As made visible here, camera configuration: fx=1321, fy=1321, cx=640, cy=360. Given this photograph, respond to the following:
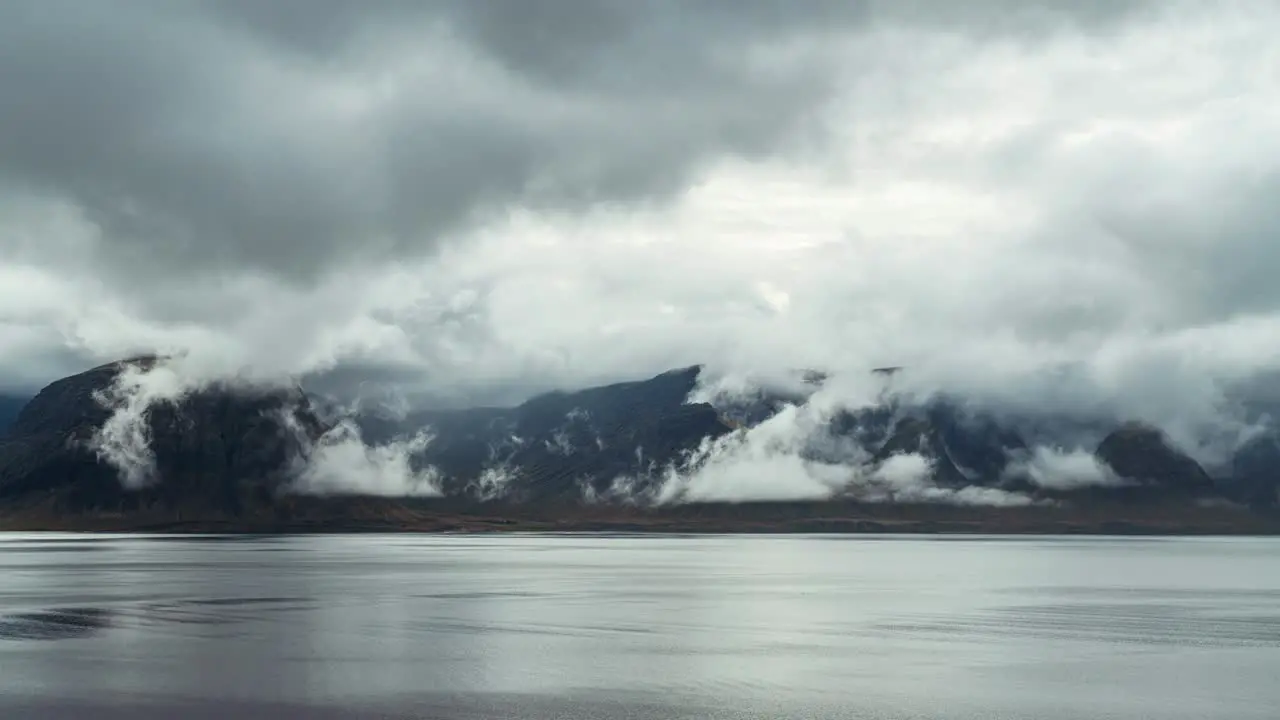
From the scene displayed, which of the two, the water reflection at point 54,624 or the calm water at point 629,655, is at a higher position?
the water reflection at point 54,624

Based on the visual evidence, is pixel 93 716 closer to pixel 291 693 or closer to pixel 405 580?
pixel 291 693

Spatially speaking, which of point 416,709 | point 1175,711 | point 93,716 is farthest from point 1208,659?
point 93,716

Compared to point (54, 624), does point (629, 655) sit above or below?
below

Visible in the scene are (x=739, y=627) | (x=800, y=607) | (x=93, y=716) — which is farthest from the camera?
(x=800, y=607)

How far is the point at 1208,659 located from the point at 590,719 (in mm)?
43374

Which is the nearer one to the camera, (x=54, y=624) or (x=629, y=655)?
(x=629, y=655)

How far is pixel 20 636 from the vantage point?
89562mm

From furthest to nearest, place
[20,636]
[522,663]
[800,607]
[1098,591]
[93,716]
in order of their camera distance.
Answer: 1. [1098,591]
2. [800,607]
3. [20,636]
4. [522,663]
5. [93,716]

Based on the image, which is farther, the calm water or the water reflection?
the water reflection

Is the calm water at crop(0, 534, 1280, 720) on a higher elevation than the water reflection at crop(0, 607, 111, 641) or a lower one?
lower

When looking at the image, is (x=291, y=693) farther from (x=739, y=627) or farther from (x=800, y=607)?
(x=800, y=607)

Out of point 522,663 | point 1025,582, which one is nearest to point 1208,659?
point 522,663

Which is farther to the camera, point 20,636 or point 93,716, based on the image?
point 20,636

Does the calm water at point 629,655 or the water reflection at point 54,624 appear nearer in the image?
the calm water at point 629,655
